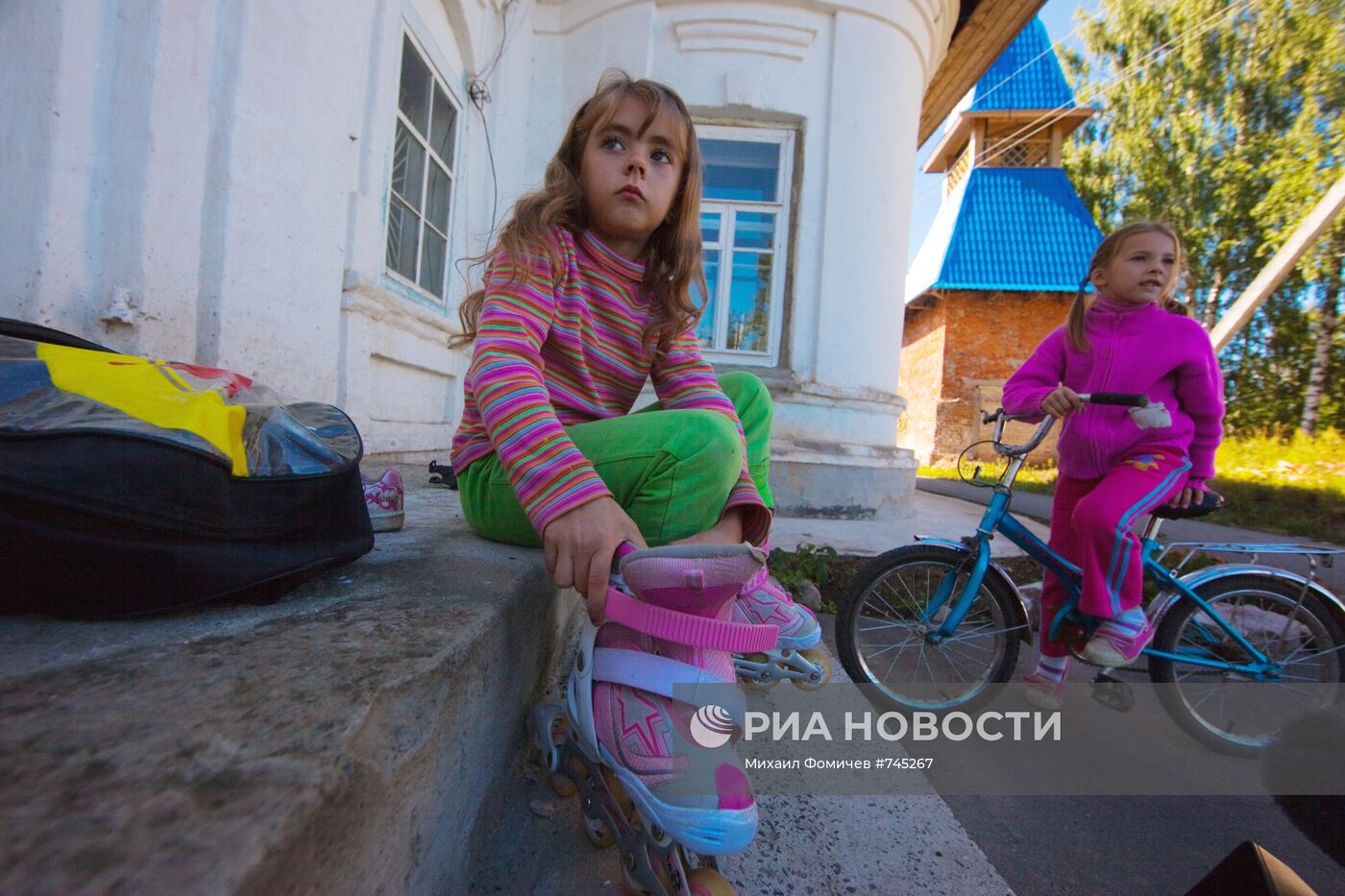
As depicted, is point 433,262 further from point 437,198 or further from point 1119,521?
point 1119,521

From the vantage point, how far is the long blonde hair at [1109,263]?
192 cm

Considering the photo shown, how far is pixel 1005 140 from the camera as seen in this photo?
45.6ft

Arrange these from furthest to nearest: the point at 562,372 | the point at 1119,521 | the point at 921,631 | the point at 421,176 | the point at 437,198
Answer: the point at 437,198, the point at 421,176, the point at 921,631, the point at 1119,521, the point at 562,372

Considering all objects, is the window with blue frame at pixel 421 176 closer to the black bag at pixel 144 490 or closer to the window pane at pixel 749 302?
the window pane at pixel 749 302

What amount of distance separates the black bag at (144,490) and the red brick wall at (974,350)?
→ 13167 millimetres

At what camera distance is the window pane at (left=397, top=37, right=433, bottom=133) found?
314 centimetres

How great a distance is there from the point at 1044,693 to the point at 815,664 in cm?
85

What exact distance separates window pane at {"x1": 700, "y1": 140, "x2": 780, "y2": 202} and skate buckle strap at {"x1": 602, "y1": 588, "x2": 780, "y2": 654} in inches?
168

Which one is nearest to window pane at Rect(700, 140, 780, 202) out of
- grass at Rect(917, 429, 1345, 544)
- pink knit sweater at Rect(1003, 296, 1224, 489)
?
grass at Rect(917, 429, 1345, 544)

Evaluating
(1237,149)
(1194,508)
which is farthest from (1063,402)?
(1237,149)

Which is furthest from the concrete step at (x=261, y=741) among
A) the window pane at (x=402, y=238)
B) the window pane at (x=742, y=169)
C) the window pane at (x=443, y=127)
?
the window pane at (x=742, y=169)

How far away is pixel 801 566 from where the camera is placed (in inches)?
112

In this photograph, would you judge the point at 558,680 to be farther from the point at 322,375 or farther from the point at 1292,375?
the point at 1292,375

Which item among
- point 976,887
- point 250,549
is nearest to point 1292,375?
point 976,887
